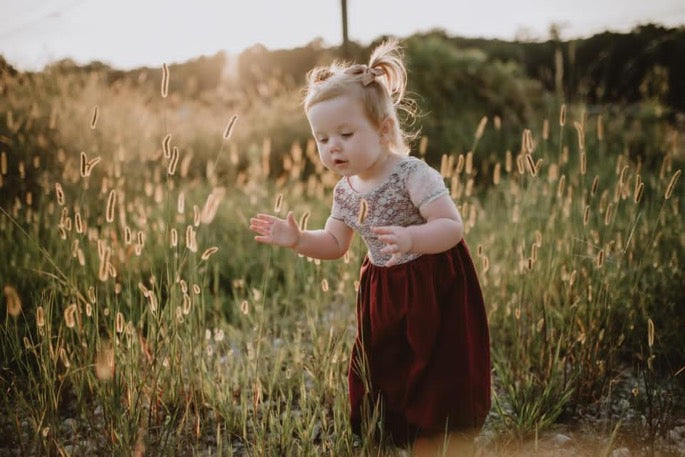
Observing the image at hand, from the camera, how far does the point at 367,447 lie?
5.75 feet

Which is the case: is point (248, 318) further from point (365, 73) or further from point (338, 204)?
point (365, 73)

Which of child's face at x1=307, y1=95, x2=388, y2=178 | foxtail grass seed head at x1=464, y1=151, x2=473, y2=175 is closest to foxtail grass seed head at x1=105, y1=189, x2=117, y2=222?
child's face at x1=307, y1=95, x2=388, y2=178

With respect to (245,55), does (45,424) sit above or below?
below

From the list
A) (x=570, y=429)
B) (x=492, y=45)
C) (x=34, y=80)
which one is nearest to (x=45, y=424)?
(x=570, y=429)

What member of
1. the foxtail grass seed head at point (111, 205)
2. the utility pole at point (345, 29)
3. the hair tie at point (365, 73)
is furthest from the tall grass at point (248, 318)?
the utility pole at point (345, 29)

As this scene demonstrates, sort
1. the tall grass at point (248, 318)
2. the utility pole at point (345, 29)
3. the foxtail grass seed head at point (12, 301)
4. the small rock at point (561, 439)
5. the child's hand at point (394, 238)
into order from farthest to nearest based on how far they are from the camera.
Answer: the utility pole at point (345, 29), the small rock at point (561, 439), the tall grass at point (248, 318), the foxtail grass seed head at point (12, 301), the child's hand at point (394, 238)

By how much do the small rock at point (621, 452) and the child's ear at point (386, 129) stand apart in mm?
1291

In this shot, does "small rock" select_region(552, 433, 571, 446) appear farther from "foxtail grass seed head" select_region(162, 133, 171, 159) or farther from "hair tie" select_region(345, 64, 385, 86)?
"foxtail grass seed head" select_region(162, 133, 171, 159)

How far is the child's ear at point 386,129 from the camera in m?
1.67

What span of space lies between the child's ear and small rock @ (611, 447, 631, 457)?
1291mm

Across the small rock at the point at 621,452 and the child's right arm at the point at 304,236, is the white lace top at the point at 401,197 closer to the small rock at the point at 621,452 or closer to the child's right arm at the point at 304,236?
the child's right arm at the point at 304,236

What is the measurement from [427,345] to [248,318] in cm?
150

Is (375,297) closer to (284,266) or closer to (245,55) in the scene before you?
(284,266)

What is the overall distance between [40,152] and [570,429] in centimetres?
437
